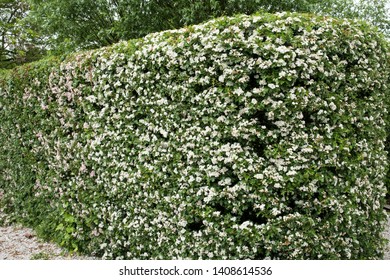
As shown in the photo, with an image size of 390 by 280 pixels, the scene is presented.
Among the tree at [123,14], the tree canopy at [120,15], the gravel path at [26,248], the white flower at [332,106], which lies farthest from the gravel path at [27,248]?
the tree at [123,14]

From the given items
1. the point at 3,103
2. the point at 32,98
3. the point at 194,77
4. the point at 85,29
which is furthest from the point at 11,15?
the point at 194,77

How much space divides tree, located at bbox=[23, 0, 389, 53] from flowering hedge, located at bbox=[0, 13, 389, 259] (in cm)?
687

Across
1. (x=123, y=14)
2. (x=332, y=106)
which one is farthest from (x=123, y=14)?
(x=332, y=106)

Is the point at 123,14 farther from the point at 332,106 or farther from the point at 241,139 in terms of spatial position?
the point at 332,106

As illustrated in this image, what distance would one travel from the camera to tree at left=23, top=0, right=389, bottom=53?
10930mm

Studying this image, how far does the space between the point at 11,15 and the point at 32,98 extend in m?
11.8

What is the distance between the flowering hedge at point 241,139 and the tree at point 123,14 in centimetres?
687

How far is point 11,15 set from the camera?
15883mm

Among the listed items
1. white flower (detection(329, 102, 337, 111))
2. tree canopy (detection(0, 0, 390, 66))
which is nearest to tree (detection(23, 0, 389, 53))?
A: tree canopy (detection(0, 0, 390, 66))

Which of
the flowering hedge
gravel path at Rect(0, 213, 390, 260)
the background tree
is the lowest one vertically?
gravel path at Rect(0, 213, 390, 260)

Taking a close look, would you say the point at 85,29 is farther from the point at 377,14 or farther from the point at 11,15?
the point at 377,14

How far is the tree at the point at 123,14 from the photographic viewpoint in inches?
430

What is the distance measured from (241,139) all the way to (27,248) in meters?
3.73

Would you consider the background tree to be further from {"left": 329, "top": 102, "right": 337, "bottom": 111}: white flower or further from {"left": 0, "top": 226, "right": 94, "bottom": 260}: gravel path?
{"left": 329, "top": 102, "right": 337, "bottom": 111}: white flower
